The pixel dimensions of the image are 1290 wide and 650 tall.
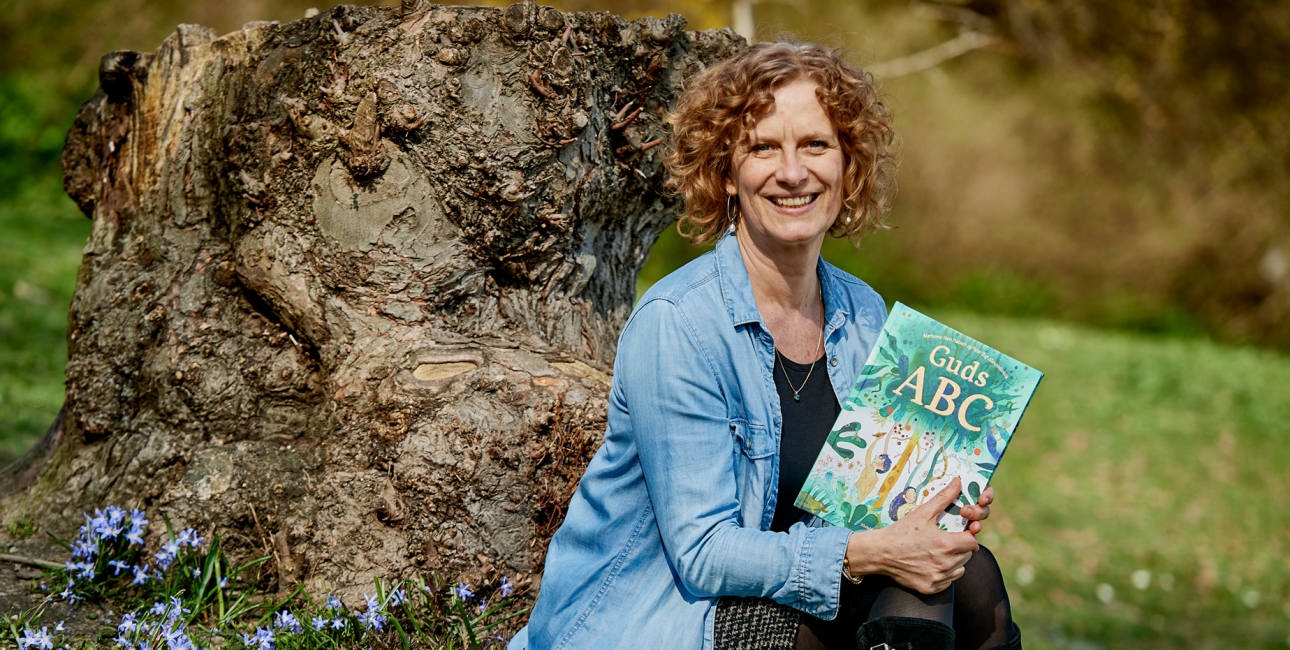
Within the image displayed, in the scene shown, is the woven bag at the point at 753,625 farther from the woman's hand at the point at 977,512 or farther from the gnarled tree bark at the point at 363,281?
the gnarled tree bark at the point at 363,281

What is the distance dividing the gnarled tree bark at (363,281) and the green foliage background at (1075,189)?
5.42 meters

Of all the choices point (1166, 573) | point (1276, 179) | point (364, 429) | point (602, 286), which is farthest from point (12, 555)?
point (1276, 179)

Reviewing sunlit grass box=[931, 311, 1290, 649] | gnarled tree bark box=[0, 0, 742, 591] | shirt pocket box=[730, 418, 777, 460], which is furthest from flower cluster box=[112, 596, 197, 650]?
sunlit grass box=[931, 311, 1290, 649]

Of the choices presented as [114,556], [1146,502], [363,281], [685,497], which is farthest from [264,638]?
[1146,502]

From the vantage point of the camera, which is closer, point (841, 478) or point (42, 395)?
point (841, 478)

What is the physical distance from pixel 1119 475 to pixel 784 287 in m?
5.95

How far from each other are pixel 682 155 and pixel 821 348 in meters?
0.53

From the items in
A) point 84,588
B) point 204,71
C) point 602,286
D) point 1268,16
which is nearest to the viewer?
point 84,588

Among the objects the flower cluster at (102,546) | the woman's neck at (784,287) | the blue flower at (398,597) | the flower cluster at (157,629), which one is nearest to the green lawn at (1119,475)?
the flower cluster at (102,546)

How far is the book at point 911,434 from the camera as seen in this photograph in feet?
7.14

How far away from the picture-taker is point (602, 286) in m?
3.15

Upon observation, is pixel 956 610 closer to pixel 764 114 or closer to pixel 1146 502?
pixel 764 114

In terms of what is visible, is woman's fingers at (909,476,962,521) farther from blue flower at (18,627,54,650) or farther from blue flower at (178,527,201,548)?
blue flower at (18,627,54,650)

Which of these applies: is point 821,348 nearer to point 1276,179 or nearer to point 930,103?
point 930,103
